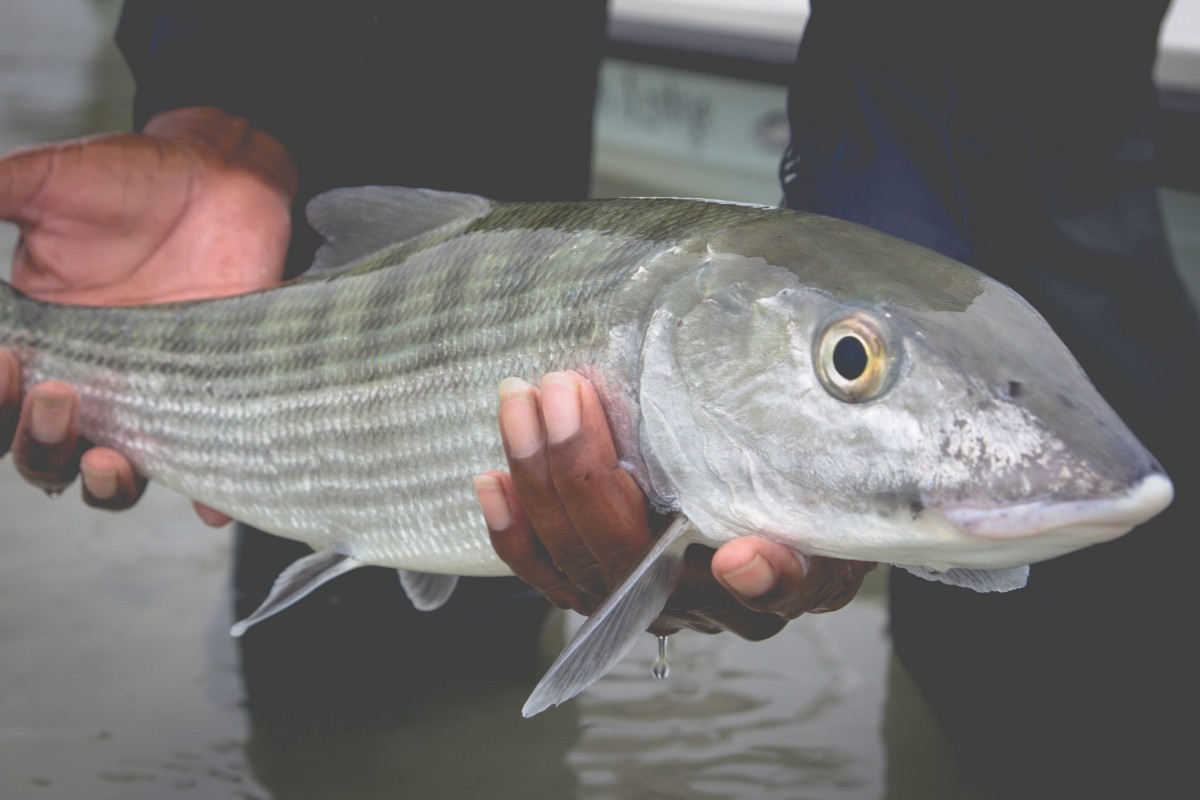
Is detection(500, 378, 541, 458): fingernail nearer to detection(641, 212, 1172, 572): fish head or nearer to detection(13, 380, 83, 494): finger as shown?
detection(641, 212, 1172, 572): fish head

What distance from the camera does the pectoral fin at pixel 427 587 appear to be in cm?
231

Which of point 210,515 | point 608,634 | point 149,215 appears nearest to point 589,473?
point 608,634

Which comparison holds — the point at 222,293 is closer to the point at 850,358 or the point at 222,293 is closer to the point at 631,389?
the point at 631,389

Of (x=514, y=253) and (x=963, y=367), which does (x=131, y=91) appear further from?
(x=963, y=367)

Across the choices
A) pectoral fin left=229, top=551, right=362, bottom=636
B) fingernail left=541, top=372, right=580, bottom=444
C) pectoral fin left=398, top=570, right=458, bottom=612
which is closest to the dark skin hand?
fingernail left=541, top=372, right=580, bottom=444

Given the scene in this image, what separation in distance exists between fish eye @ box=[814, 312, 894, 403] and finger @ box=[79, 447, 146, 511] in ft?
5.20

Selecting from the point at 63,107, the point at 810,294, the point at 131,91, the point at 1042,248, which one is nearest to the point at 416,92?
the point at 1042,248

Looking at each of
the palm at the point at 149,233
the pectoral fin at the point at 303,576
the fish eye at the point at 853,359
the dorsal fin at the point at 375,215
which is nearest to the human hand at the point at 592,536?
the fish eye at the point at 853,359

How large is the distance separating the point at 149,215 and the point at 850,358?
2021mm

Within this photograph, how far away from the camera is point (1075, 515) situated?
4.42 ft

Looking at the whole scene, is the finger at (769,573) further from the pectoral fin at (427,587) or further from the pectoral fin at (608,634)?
the pectoral fin at (427,587)

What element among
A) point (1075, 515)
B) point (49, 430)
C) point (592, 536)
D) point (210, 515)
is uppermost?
point (1075, 515)

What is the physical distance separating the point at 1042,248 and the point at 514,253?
1206mm

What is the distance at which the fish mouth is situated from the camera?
1337mm
